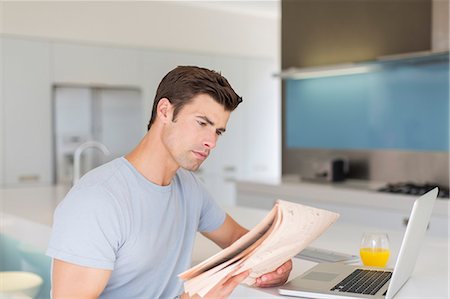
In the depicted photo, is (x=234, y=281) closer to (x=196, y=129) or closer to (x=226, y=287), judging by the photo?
(x=226, y=287)

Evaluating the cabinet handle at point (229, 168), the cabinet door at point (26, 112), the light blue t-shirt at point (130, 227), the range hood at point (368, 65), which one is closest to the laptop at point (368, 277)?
the light blue t-shirt at point (130, 227)

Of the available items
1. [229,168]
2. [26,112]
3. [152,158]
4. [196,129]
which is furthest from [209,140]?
[229,168]

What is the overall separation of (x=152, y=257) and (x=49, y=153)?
10.3ft

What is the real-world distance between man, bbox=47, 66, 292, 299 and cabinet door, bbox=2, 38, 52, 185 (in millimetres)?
2954

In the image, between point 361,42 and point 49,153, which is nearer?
point 361,42

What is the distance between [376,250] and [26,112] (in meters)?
3.23

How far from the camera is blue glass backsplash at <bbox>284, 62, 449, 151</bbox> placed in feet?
11.5

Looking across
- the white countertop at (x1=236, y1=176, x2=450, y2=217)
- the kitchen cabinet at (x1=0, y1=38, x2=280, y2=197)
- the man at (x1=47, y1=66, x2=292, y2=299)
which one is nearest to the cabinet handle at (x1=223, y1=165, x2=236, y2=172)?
the kitchen cabinet at (x1=0, y1=38, x2=280, y2=197)

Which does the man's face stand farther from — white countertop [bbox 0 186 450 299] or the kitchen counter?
the kitchen counter

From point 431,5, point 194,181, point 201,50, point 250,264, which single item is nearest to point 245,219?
point 194,181

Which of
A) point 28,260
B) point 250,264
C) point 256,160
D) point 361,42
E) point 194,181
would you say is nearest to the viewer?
point 250,264

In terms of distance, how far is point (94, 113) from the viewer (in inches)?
A: 175

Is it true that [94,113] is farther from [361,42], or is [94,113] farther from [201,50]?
[361,42]

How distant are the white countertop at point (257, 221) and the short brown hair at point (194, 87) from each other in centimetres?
44
